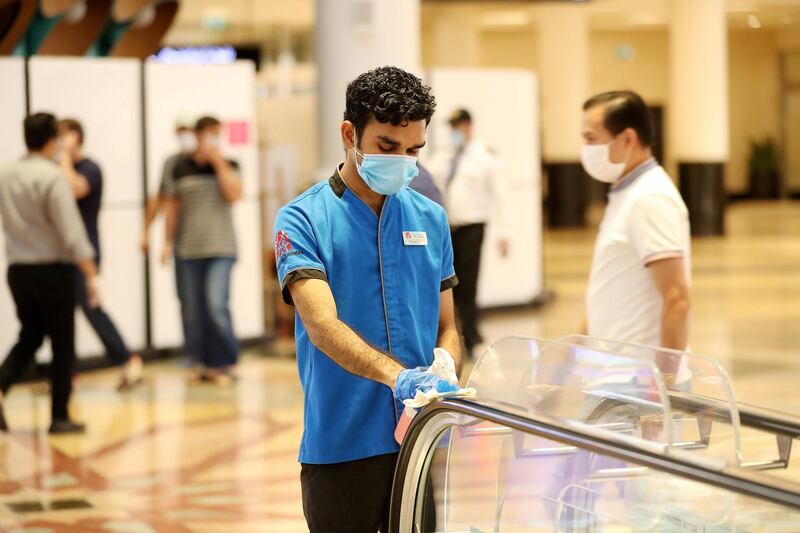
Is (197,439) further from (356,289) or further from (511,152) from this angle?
(511,152)

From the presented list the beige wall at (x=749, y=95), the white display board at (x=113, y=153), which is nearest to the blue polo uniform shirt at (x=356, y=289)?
the white display board at (x=113, y=153)

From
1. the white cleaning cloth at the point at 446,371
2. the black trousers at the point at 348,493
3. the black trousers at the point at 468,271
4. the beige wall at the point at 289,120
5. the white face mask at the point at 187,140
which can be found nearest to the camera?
the white cleaning cloth at the point at 446,371

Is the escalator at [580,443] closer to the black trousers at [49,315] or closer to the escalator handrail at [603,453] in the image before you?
the escalator handrail at [603,453]

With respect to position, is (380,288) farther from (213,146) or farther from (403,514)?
(213,146)

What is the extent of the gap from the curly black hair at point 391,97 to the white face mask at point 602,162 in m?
1.50

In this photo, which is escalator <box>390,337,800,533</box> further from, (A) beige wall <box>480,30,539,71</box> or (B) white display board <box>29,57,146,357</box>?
(A) beige wall <box>480,30,539,71</box>

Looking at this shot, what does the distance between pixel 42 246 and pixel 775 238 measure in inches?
581

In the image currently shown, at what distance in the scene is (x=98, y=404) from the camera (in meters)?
7.73

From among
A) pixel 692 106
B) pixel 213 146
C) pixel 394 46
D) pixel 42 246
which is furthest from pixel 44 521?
pixel 692 106

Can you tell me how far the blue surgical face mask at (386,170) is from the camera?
2.63 meters

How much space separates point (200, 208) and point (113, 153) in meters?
1.16

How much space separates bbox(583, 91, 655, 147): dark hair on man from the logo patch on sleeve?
1643 mm

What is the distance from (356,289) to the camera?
8.89 feet

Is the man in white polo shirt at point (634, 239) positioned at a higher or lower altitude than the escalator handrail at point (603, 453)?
higher
